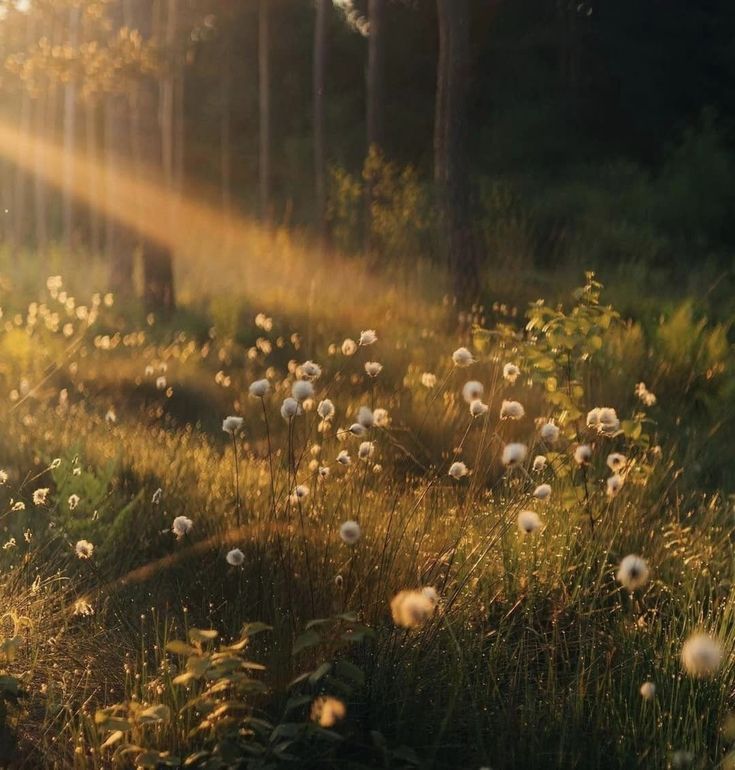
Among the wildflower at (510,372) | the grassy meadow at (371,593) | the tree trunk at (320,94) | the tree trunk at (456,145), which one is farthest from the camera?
the tree trunk at (320,94)

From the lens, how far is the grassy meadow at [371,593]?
117 inches

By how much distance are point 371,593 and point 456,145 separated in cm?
837

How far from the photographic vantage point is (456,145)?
1138 cm

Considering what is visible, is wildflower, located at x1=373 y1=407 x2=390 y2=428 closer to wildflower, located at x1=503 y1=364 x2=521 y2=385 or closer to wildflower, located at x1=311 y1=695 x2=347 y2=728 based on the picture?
wildflower, located at x1=503 y1=364 x2=521 y2=385

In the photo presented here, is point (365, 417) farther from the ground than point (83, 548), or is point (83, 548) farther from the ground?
point (365, 417)

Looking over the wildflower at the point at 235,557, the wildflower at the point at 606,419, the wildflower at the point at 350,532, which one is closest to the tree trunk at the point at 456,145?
the wildflower at the point at 606,419

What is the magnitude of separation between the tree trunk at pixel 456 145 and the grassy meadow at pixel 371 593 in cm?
449

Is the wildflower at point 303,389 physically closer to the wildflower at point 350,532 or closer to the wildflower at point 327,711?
the wildflower at point 350,532

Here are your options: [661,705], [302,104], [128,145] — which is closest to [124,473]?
[661,705]

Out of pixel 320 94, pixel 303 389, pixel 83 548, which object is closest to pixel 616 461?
pixel 303 389

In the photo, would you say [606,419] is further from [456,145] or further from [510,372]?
[456,145]

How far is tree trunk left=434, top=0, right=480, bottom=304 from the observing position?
36.9 ft

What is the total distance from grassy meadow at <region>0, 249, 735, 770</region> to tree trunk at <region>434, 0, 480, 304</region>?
14.7 feet

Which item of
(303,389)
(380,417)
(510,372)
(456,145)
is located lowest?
(380,417)
